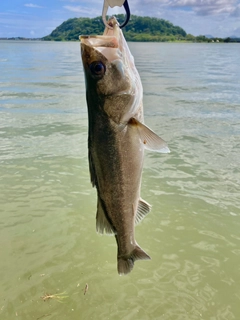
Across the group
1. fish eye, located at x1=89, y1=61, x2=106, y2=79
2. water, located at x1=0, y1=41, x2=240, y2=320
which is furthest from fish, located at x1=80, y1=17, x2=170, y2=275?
water, located at x1=0, y1=41, x2=240, y2=320

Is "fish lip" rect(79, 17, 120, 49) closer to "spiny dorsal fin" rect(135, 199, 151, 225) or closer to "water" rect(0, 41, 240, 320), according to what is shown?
"spiny dorsal fin" rect(135, 199, 151, 225)

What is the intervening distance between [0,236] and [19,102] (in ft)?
40.3

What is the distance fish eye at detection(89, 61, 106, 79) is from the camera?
8.55 feet

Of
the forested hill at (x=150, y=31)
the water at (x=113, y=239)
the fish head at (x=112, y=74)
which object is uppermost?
the fish head at (x=112, y=74)

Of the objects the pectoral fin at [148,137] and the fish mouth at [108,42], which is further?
the pectoral fin at [148,137]

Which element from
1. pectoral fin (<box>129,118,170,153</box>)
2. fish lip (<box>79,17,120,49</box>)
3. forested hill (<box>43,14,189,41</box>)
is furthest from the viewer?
forested hill (<box>43,14,189,41</box>)

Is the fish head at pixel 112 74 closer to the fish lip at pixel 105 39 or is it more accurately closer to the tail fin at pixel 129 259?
the fish lip at pixel 105 39

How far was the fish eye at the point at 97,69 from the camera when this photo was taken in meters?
2.61

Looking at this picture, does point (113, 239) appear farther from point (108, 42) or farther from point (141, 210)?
point (108, 42)

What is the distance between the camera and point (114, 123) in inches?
108

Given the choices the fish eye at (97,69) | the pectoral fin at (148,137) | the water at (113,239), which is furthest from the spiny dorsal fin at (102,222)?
the water at (113,239)

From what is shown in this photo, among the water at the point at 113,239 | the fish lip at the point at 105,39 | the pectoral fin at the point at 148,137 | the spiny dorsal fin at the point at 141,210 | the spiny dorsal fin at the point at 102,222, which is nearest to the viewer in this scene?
the fish lip at the point at 105,39

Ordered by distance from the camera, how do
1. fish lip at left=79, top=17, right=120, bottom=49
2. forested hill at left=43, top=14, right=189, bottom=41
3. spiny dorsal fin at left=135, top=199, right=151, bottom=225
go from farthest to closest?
forested hill at left=43, top=14, right=189, bottom=41
spiny dorsal fin at left=135, top=199, right=151, bottom=225
fish lip at left=79, top=17, right=120, bottom=49

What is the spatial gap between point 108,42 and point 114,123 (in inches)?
22.3
